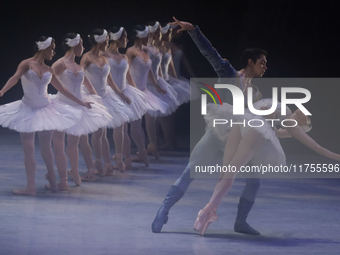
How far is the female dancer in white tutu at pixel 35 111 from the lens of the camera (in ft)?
15.6

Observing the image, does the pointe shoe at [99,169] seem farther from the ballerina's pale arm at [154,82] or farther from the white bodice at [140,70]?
the ballerina's pale arm at [154,82]

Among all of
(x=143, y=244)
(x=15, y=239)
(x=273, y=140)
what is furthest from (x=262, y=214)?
(x=15, y=239)

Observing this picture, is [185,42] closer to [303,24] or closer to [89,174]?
[303,24]

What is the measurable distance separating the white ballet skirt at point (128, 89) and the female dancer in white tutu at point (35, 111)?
45.7 inches

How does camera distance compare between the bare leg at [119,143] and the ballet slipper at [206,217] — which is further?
the bare leg at [119,143]

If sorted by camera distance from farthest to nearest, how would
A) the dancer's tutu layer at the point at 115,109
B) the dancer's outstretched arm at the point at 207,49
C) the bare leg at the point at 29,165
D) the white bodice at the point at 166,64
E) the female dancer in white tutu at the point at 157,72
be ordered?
the white bodice at the point at 166,64, the female dancer in white tutu at the point at 157,72, the dancer's tutu layer at the point at 115,109, the bare leg at the point at 29,165, the dancer's outstretched arm at the point at 207,49

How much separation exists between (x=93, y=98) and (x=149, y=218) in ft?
5.70

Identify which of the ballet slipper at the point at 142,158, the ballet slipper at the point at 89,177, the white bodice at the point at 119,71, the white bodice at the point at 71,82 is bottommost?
the ballet slipper at the point at 142,158

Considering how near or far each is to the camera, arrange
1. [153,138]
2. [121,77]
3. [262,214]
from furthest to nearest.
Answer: [153,138] → [121,77] → [262,214]

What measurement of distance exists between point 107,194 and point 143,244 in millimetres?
1555

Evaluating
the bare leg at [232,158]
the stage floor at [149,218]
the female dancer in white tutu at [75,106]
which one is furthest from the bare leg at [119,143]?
the bare leg at [232,158]

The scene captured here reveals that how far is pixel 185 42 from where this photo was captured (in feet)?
33.4

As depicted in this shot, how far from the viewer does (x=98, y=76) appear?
5750 mm

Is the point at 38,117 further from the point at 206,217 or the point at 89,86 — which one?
the point at 206,217
